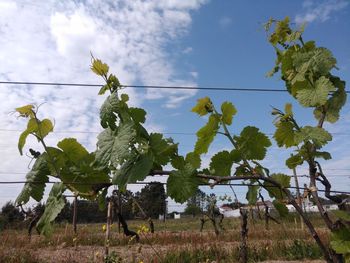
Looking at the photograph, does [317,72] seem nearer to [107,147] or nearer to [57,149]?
[107,147]

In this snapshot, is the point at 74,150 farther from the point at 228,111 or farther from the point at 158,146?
the point at 228,111

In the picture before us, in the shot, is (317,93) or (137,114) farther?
(317,93)

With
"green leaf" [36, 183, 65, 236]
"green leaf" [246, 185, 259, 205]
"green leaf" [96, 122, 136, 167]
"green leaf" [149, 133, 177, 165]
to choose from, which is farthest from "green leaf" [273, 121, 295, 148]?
"green leaf" [36, 183, 65, 236]

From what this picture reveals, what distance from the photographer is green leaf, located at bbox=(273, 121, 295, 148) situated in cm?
124

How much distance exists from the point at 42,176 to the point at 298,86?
816mm

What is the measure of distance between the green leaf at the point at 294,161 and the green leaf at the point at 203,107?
1.22 feet

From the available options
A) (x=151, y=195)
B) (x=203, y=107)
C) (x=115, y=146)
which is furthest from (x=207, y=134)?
(x=151, y=195)

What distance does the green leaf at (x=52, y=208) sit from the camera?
990 mm

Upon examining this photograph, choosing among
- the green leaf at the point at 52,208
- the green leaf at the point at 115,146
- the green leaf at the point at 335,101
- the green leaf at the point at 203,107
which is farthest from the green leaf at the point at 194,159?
the green leaf at the point at 335,101

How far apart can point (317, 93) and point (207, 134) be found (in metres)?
0.36

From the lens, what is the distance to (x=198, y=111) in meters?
1.13

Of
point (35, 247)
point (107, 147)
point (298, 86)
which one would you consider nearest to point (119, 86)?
point (107, 147)

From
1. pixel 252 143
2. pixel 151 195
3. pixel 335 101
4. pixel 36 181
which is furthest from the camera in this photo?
pixel 151 195

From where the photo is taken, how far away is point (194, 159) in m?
1.14
